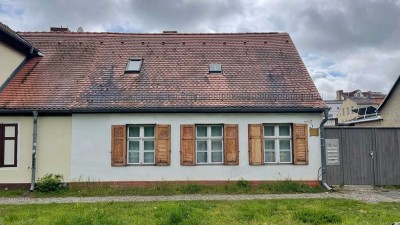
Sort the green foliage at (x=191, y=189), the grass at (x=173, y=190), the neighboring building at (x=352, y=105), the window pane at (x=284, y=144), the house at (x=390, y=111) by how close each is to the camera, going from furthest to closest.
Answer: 1. the neighboring building at (x=352, y=105)
2. the house at (x=390, y=111)
3. the window pane at (x=284, y=144)
4. the green foliage at (x=191, y=189)
5. the grass at (x=173, y=190)

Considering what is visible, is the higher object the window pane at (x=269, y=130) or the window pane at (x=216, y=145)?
the window pane at (x=269, y=130)

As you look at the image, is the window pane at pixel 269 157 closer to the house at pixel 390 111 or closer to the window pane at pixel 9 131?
the window pane at pixel 9 131

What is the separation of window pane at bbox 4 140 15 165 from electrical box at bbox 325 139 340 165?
37.5ft

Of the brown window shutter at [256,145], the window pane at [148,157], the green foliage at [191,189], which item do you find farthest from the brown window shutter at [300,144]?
the window pane at [148,157]

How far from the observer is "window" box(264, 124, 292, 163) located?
45.9ft

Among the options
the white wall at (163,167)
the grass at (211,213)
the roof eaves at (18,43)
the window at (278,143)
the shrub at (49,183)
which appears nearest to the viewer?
the grass at (211,213)

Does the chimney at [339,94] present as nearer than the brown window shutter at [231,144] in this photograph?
No

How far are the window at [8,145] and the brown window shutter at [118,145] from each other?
3520mm

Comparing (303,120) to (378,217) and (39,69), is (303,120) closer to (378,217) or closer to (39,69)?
(378,217)

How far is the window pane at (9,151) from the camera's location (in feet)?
44.8

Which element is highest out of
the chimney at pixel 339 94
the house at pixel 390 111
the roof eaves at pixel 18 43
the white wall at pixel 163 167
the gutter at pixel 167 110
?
the chimney at pixel 339 94

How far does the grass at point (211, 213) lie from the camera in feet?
25.3

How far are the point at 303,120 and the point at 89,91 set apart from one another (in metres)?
8.14

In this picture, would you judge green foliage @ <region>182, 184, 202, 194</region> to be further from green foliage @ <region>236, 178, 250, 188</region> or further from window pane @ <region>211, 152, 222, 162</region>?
green foliage @ <region>236, 178, 250, 188</region>
